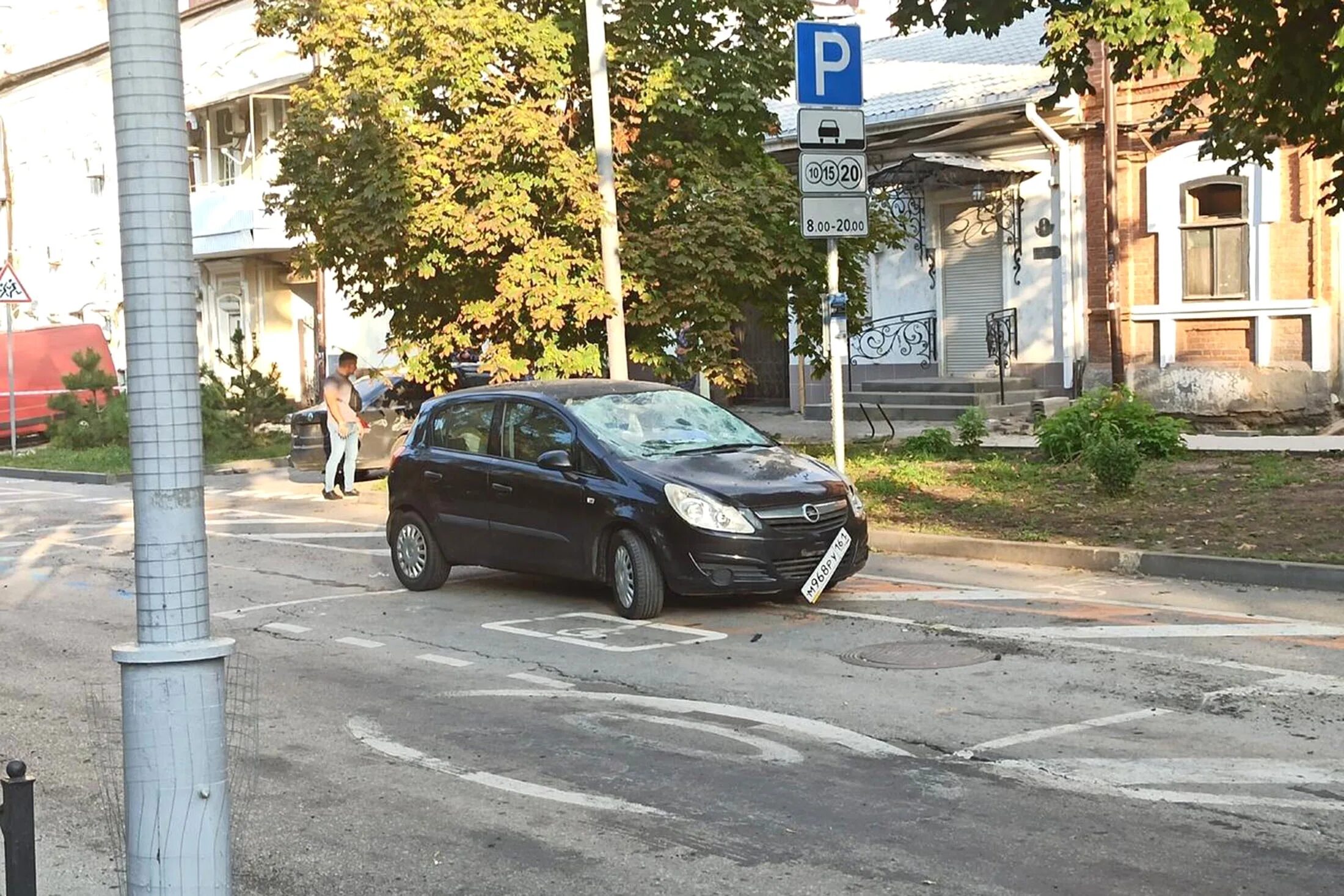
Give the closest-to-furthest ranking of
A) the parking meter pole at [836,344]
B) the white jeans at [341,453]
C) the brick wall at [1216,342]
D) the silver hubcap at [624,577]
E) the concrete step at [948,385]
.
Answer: the silver hubcap at [624,577], the parking meter pole at [836,344], the white jeans at [341,453], the brick wall at [1216,342], the concrete step at [948,385]

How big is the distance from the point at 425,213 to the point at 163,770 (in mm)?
14406

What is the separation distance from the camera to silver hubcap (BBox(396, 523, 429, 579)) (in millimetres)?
12109

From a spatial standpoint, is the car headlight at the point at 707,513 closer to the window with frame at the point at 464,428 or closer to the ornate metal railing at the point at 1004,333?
Result: the window with frame at the point at 464,428

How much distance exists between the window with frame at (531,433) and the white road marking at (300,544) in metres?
3.12

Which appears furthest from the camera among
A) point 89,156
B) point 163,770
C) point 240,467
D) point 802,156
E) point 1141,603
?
point 89,156

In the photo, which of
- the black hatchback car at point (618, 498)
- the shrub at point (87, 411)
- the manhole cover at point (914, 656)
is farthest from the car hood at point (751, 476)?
the shrub at point (87, 411)

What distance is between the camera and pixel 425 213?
17.4 meters

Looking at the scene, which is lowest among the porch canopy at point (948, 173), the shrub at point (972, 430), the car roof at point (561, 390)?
the shrub at point (972, 430)

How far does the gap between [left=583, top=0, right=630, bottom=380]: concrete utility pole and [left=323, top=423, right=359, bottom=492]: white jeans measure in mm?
3894

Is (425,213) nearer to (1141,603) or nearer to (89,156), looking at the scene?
(1141,603)

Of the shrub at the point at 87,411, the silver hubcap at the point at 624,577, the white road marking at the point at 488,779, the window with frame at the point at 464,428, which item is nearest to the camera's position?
the white road marking at the point at 488,779

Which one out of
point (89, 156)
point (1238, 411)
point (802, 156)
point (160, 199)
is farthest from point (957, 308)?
point (89, 156)

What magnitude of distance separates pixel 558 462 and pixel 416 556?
1790mm

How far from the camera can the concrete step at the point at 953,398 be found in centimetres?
2373
